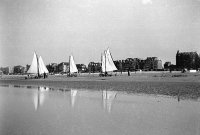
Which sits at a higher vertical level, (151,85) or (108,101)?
(151,85)

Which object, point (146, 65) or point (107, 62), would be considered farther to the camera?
point (146, 65)

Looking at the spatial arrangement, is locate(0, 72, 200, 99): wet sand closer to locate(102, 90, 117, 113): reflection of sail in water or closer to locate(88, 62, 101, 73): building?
locate(102, 90, 117, 113): reflection of sail in water

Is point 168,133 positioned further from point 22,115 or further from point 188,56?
point 188,56

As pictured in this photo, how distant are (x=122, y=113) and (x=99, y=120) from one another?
61.2 inches

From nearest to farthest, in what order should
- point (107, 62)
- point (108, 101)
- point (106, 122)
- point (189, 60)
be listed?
point (106, 122) < point (108, 101) < point (107, 62) < point (189, 60)

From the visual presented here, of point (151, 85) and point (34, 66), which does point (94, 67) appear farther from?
point (151, 85)

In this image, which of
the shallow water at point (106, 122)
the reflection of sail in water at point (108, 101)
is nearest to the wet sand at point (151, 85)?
the reflection of sail in water at point (108, 101)

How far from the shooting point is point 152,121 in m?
8.62

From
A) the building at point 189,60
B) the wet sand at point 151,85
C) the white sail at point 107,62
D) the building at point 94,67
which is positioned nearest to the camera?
the wet sand at point 151,85

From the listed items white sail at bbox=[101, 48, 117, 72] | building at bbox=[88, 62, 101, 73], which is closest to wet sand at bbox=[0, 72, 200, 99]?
white sail at bbox=[101, 48, 117, 72]

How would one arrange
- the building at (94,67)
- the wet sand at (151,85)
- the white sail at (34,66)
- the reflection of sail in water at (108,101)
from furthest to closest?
the building at (94,67) < the white sail at (34,66) < the wet sand at (151,85) < the reflection of sail in water at (108,101)

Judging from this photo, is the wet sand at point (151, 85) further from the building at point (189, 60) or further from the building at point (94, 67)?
the building at point (94, 67)

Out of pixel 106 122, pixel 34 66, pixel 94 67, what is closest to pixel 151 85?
pixel 106 122

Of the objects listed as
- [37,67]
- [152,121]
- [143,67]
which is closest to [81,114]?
Result: [152,121]
